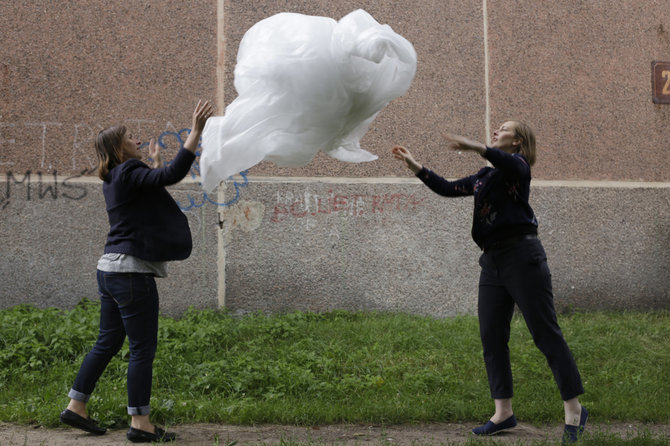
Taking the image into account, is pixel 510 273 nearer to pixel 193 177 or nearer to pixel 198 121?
pixel 198 121

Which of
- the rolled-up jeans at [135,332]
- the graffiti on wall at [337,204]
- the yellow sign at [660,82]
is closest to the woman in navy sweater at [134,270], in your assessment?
the rolled-up jeans at [135,332]

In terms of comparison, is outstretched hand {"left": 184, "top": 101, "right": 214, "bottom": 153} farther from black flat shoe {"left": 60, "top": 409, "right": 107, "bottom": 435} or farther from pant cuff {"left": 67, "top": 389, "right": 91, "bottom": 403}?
black flat shoe {"left": 60, "top": 409, "right": 107, "bottom": 435}

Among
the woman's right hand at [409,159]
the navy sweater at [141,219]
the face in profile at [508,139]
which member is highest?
the face in profile at [508,139]

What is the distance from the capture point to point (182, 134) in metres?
6.23

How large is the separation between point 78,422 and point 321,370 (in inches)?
71.6

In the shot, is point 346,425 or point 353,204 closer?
point 346,425

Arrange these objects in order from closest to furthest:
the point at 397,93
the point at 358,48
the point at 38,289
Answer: the point at 358,48 → the point at 397,93 → the point at 38,289

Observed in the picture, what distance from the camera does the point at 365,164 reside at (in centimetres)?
648

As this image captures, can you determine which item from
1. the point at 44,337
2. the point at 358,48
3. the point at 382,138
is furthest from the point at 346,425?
the point at 382,138

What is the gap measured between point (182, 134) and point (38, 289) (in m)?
2.11

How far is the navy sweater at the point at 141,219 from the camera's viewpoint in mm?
3348

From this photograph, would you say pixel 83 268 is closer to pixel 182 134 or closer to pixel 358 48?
pixel 182 134

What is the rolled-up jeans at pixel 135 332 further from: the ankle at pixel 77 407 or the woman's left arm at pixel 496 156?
the woman's left arm at pixel 496 156

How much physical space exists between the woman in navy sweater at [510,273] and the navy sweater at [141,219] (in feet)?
5.36
